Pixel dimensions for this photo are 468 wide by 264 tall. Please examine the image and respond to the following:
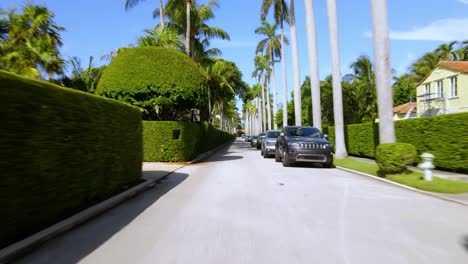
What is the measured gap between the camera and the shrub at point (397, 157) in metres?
12.4

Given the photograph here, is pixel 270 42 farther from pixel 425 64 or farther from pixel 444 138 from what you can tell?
pixel 444 138

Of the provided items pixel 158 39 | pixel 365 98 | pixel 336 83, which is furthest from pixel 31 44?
pixel 365 98

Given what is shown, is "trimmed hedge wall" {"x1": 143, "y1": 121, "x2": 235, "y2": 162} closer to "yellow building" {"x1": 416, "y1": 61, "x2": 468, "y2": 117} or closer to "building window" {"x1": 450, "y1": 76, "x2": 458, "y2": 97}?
"yellow building" {"x1": 416, "y1": 61, "x2": 468, "y2": 117}

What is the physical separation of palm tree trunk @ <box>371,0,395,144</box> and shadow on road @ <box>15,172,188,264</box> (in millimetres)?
8947

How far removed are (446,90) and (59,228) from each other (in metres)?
33.7

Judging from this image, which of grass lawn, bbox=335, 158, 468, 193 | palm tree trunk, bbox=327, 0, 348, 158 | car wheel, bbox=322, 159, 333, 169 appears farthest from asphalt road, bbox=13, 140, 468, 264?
palm tree trunk, bbox=327, 0, 348, 158

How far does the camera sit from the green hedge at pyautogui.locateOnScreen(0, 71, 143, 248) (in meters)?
5.28

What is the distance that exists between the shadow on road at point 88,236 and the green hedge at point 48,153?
0.41 metres

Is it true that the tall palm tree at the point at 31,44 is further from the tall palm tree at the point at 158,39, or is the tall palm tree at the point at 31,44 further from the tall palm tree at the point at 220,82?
the tall palm tree at the point at 220,82

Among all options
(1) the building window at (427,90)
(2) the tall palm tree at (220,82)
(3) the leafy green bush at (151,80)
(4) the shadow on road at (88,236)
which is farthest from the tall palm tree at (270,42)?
(4) the shadow on road at (88,236)

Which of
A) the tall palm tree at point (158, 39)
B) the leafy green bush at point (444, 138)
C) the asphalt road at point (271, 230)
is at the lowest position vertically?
the asphalt road at point (271, 230)

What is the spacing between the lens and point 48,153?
622cm

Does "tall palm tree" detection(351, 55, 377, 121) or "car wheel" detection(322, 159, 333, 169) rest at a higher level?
"tall palm tree" detection(351, 55, 377, 121)

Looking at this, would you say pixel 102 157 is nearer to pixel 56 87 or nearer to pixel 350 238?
pixel 56 87
